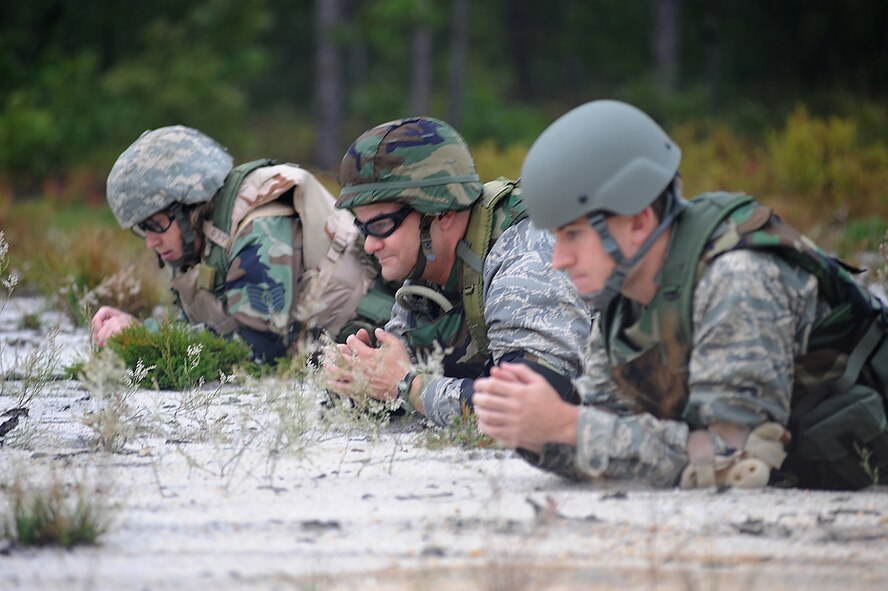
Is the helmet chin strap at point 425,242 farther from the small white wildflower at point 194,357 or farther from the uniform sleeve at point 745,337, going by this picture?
the uniform sleeve at point 745,337

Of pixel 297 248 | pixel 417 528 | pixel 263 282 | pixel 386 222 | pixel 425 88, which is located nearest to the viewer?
pixel 417 528

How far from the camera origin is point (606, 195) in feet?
10.3

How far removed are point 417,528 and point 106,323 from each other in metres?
3.30

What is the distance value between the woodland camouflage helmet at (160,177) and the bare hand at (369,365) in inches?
64.5

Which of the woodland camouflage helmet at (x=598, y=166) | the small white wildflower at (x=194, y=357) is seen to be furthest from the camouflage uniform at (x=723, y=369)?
the small white wildflower at (x=194, y=357)

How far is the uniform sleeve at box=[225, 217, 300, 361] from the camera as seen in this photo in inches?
221

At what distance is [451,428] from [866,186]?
25.3ft

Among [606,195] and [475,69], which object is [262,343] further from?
[475,69]

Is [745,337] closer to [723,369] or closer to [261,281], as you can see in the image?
[723,369]

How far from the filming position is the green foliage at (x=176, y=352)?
546 centimetres

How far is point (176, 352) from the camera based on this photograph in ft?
18.3

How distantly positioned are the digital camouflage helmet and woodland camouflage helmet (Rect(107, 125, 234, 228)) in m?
2.84

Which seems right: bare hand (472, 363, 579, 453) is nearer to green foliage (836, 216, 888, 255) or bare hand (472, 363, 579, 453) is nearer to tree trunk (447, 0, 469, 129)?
green foliage (836, 216, 888, 255)

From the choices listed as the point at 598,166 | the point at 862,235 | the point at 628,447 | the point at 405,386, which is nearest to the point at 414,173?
the point at 405,386
